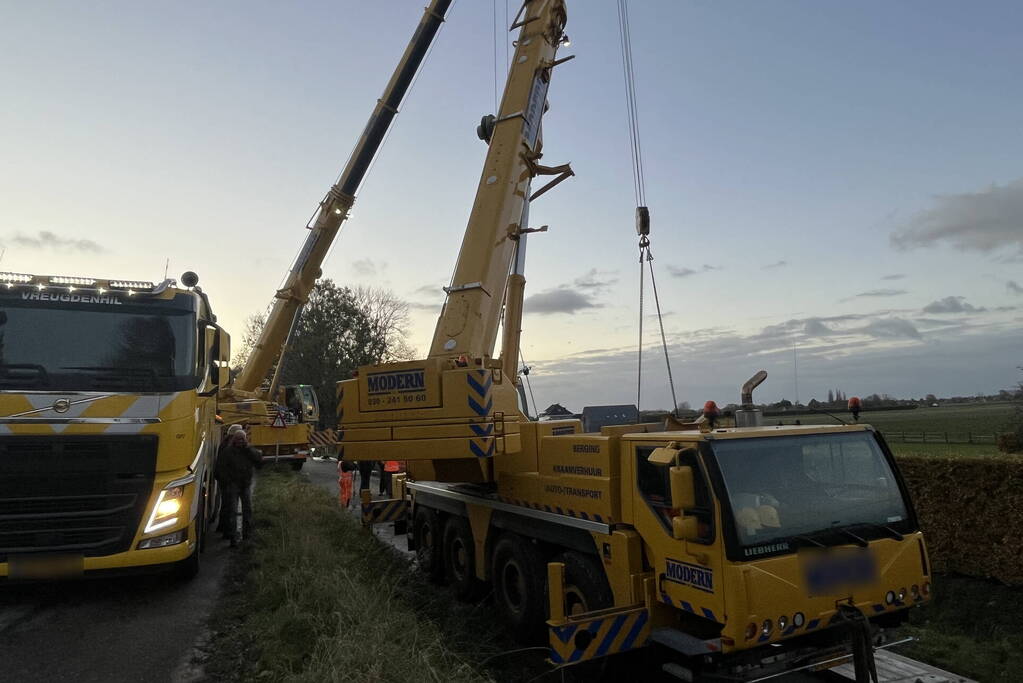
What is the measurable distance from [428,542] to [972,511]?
6768mm

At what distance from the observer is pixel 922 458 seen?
8445mm

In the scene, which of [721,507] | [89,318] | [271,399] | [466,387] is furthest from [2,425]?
[271,399]

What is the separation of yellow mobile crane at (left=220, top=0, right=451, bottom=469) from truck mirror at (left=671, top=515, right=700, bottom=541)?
12.7m

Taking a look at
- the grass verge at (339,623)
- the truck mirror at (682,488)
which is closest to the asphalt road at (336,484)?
the grass verge at (339,623)

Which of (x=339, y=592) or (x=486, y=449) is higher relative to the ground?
(x=486, y=449)

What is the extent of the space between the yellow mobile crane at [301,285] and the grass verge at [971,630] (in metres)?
13.5

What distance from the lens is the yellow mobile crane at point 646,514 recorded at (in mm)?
4188

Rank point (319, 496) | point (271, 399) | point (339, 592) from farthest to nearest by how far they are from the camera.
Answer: point (271, 399) → point (319, 496) → point (339, 592)

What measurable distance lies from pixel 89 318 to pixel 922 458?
10017mm

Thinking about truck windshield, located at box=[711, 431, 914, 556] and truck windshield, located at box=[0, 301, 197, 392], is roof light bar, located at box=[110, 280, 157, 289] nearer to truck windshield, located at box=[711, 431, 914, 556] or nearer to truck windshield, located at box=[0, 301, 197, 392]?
truck windshield, located at box=[0, 301, 197, 392]

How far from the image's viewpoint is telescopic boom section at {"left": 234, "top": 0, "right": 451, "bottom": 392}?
14.7 m

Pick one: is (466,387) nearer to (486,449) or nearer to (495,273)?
(486,449)

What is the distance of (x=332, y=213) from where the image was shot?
16109 mm

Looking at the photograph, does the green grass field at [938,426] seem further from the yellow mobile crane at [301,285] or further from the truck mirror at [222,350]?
the yellow mobile crane at [301,285]
